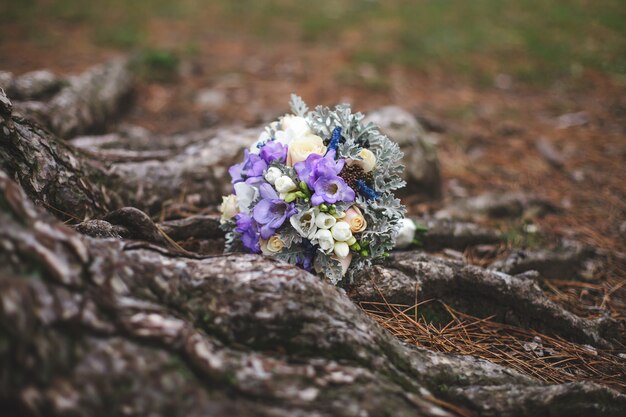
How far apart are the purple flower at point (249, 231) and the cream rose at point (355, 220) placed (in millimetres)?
447

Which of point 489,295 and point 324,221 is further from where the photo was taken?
point 489,295

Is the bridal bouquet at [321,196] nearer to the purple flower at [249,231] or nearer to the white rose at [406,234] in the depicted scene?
the purple flower at [249,231]

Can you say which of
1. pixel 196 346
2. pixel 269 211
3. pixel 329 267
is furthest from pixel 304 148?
pixel 196 346

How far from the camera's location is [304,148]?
2232mm

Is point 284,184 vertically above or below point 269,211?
above

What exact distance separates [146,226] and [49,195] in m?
0.54

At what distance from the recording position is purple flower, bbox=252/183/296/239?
2.18 meters

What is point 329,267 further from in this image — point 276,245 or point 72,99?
point 72,99

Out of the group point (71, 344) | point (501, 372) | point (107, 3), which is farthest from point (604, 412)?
point (107, 3)

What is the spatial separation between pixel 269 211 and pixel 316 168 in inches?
12.4

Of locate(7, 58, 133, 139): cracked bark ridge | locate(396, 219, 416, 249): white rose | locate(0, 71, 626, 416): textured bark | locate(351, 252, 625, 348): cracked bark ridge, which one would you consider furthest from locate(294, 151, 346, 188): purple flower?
locate(7, 58, 133, 139): cracked bark ridge

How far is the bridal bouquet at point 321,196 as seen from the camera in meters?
2.16

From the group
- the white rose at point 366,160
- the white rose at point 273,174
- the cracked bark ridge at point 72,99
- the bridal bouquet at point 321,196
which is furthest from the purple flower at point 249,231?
the cracked bark ridge at point 72,99

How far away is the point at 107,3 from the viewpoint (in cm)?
836
